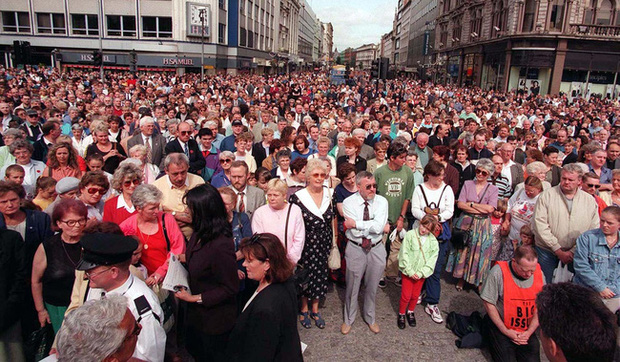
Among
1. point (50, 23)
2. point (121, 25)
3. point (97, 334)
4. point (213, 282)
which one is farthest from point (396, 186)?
point (50, 23)

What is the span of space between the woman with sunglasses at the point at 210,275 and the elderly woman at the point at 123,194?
47.0 inches

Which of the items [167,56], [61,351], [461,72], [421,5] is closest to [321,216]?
[61,351]

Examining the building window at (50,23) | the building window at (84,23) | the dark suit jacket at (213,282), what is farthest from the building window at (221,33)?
the dark suit jacket at (213,282)

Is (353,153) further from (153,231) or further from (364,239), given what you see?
(153,231)

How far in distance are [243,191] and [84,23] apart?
150 feet

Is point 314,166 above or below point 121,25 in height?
below

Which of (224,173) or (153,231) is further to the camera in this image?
(224,173)

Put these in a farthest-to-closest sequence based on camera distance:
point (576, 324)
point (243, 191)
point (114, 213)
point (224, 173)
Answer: point (224, 173), point (243, 191), point (114, 213), point (576, 324)

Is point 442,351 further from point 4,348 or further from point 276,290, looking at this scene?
point 4,348

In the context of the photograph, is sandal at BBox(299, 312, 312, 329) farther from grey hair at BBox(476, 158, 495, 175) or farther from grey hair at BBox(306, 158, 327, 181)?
grey hair at BBox(476, 158, 495, 175)

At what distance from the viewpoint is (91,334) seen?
187 cm

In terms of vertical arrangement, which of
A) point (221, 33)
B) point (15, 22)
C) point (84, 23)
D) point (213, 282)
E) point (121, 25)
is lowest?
point (213, 282)

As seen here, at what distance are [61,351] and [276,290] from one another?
123 cm

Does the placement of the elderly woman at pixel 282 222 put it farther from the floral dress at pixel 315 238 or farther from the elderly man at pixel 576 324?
the elderly man at pixel 576 324
